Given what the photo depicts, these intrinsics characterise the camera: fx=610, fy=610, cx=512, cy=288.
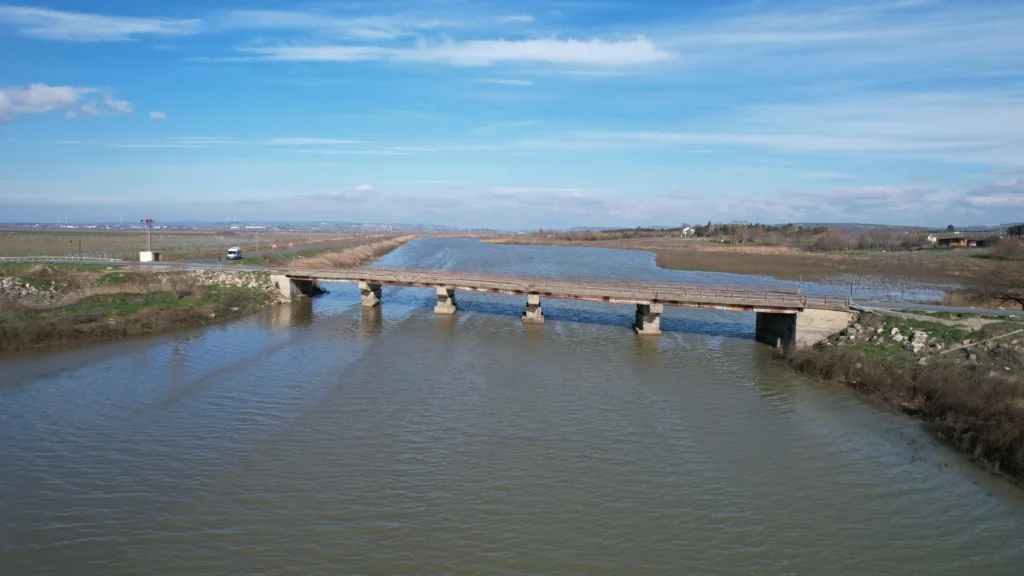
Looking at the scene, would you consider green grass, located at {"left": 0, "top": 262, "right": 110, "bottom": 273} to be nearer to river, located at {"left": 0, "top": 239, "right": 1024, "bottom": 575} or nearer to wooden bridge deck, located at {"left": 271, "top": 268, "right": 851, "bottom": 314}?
wooden bridge deck, located at {"left": 271, "top": 268, "right": 851, "bottom": 314}

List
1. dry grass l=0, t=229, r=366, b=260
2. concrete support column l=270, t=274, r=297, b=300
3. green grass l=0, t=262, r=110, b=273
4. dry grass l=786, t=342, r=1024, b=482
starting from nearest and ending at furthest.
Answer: dry grass l=786, t=342, r=1024, b=482 → green grass l=0, t=262, r=110, b=273 → concrete support column l=270, t=274, r=297, b=300 → dry grass l=0, t=229, r=366, b=260

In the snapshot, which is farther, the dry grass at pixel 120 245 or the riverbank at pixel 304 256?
the dry grass at pixel 120 245

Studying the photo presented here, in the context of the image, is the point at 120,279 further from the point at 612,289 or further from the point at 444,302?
the point at 612,289

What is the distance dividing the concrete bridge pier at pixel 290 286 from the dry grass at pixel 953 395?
36.5 metres

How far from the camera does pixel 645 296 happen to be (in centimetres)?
3650

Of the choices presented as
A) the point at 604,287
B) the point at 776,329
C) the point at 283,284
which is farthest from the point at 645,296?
the point at 283,284

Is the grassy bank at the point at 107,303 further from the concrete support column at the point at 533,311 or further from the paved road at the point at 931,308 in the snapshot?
the paved road at the point at 931,308

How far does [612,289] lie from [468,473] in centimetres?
2293

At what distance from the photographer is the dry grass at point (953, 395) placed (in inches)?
711

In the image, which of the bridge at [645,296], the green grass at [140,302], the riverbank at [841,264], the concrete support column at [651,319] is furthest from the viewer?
the riverbank at [841,264]

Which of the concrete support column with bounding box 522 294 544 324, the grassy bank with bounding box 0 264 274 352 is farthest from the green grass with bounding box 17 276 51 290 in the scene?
the concrete support column with bounding box 522 294 544 324

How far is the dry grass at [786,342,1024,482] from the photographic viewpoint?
18047mm

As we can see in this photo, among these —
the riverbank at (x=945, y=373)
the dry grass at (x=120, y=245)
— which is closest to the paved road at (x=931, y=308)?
the riverbank at (x=945, y=373)

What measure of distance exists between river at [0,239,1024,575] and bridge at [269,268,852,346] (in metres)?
5.27
